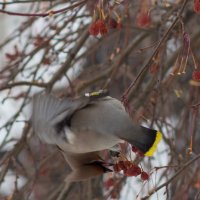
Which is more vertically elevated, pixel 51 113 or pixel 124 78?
pixel 51 113

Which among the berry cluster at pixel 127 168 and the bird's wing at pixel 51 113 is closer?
the bird's wing at pixel 51 113

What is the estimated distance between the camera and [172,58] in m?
3.22

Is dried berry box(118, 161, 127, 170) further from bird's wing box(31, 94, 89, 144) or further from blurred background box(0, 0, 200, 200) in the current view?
bird's wing box(31, 94, 89, 144)

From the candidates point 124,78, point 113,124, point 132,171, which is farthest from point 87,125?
point 124,78

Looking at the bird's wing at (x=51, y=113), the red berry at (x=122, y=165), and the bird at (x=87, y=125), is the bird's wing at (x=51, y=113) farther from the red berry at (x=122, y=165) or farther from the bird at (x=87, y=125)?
the red berry at (x=122, y=165)

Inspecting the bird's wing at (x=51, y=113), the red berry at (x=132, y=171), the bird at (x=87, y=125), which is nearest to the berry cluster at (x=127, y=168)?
the red berry at (x=132, y=171)

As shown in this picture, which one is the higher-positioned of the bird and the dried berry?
the bird

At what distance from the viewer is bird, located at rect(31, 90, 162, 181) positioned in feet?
5.80

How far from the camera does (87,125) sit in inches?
74.1

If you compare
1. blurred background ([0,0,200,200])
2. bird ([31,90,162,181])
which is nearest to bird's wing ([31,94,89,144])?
bird ([31,90,162,181])

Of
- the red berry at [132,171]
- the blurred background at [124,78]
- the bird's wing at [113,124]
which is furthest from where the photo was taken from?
the blurred background at [124,78]

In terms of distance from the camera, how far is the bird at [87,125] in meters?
1.77

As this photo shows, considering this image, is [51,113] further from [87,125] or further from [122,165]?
[122,165]

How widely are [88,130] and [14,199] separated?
31.5 inches
